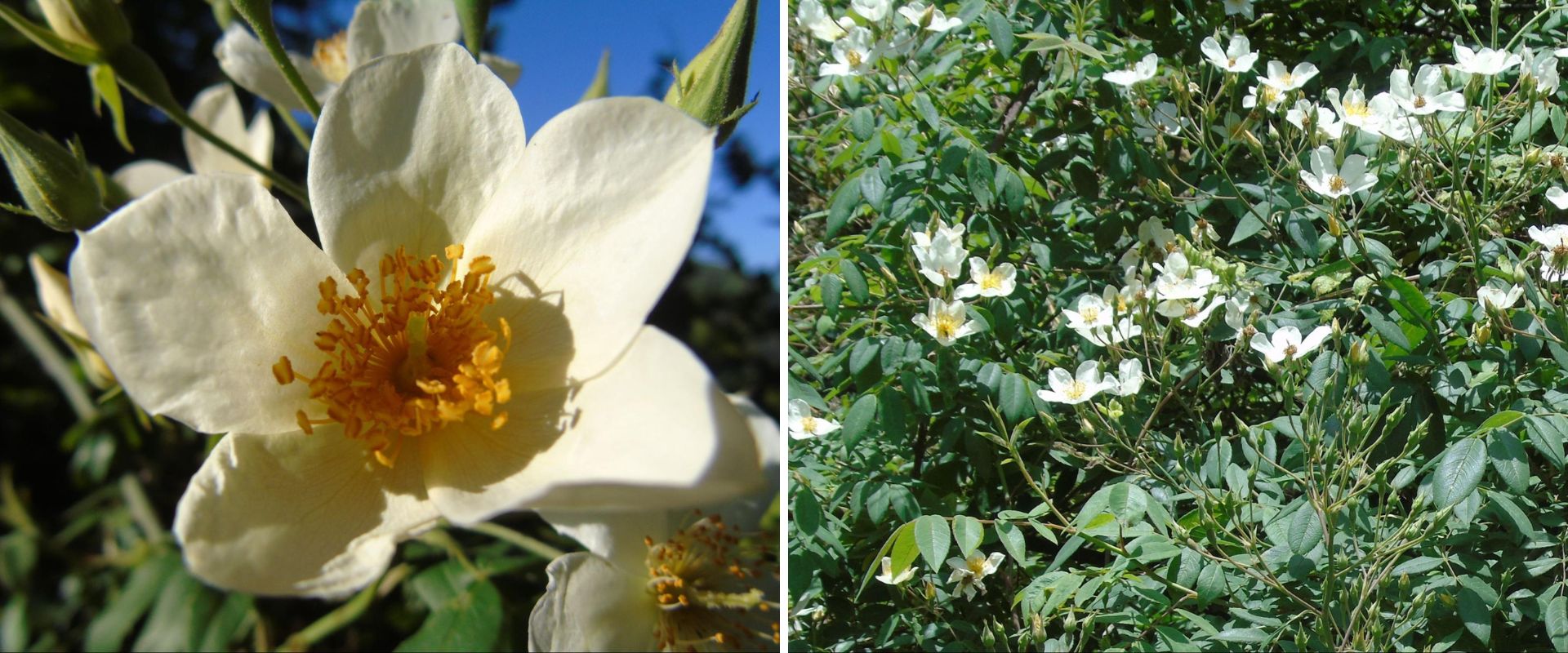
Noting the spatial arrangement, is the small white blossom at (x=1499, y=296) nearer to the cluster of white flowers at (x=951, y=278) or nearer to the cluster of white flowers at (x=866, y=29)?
the cluster of white flowers at (x=951, y=278)

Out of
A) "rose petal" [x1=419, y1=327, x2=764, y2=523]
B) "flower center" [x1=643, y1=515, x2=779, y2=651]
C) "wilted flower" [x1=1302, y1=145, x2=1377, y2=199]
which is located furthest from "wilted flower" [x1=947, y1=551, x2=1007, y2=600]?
"rose petal" [x1=419, y1=327, x2=764, y2=523]

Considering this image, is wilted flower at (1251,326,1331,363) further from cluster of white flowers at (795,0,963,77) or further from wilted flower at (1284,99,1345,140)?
cluster of white flowers at (795,0,963,77)

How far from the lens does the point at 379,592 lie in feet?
2.59

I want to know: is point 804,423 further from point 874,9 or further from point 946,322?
point 874,9

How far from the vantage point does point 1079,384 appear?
3.24 feet

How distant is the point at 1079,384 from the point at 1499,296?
1.11 ft

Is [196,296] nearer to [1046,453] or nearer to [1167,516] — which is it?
[1167,516]

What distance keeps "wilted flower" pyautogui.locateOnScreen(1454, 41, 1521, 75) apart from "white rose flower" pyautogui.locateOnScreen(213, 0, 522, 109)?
76cm

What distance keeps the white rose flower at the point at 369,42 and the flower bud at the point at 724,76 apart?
20cm

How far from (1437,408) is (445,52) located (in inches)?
34.3

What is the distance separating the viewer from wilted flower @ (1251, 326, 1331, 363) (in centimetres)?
90

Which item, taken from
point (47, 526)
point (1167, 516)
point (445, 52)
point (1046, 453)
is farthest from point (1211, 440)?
point (47, 526)

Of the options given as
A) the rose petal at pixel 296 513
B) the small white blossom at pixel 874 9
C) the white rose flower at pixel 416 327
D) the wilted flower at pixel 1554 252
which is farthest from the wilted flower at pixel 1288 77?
the rose petal at pixel 296 513

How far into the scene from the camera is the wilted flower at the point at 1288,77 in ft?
3.38
